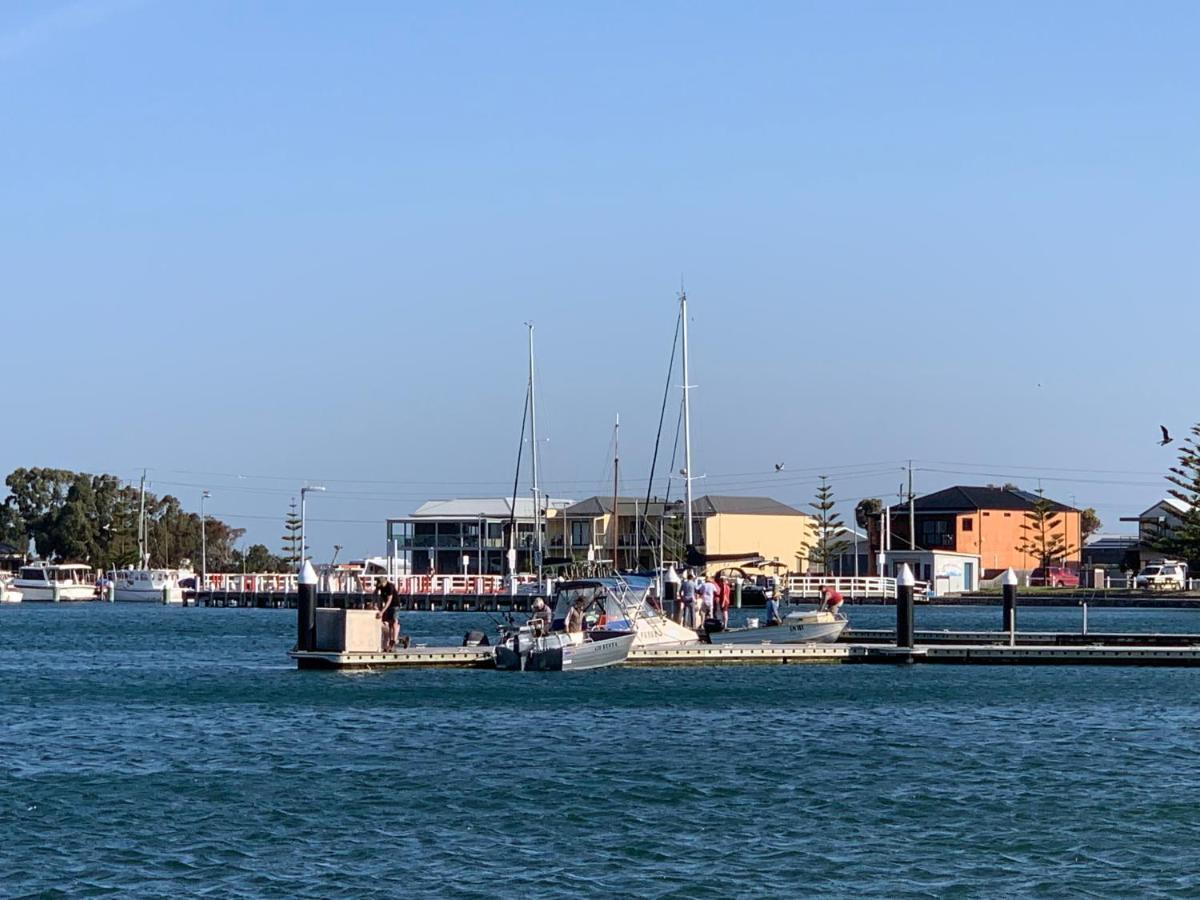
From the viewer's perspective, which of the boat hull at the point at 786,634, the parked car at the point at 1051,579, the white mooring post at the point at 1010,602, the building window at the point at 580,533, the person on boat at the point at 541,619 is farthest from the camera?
the building window at the point at 580,533

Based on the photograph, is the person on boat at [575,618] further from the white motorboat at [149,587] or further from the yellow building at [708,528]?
the white motorboat at [149,587]

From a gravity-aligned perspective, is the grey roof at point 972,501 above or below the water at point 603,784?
above

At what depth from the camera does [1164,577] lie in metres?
118

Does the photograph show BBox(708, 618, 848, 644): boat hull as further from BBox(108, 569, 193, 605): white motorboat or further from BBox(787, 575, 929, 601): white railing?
BBox(108, 569, 193, 605): white motorboat

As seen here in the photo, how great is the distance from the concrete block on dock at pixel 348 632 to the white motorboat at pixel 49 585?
99.5 meters

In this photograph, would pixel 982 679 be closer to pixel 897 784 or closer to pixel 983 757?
pixel 983 757

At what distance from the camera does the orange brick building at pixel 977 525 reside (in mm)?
137625

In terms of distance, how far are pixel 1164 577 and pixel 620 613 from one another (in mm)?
79575

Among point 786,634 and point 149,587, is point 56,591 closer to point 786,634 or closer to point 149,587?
point 149,587

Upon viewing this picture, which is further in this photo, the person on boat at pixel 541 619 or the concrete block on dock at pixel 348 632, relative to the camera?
the person on boat at pixel 541 619

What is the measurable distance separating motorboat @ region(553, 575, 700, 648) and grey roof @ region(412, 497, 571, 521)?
308ft

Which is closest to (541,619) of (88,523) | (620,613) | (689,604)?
(620,613)

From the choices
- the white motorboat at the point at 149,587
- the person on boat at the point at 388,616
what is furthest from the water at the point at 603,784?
the white motorboat at the point at 149,587

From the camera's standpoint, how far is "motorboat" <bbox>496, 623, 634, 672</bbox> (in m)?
44.8
